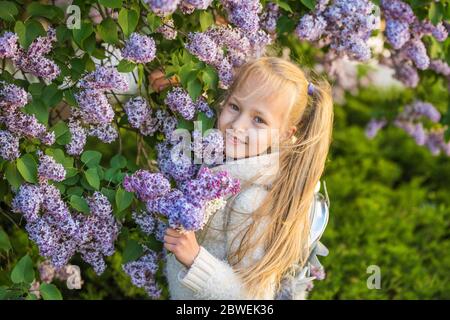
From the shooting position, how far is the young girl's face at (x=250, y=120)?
2.58 m

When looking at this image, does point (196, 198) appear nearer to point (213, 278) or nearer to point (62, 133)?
point (213, 278)

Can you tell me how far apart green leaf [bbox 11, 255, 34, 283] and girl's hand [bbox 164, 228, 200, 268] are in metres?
0.45

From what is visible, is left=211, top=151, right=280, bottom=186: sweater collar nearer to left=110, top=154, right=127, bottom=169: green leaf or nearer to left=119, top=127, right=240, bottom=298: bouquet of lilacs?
left=119, top=127, right=240, bottom=298: bouquet of lilacs

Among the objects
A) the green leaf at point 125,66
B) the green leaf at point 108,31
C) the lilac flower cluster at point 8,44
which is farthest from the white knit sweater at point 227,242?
the lilac flower cluster at point 8,44

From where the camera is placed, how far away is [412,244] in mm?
4723

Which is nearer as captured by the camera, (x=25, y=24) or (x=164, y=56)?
(x=25, y=24)

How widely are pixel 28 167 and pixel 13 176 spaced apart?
0.07m

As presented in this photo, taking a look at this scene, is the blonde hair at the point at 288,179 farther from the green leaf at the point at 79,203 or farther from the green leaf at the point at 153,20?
the green leaf at the point at 79,203

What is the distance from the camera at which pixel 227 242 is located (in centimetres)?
267

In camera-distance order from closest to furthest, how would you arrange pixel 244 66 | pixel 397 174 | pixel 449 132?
pixel 244 66 → pixel 449 132 → pixel 397 174

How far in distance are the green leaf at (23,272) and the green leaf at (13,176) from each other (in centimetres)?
24

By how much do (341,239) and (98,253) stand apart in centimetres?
229

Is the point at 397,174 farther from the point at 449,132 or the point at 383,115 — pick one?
the point at 449,132
